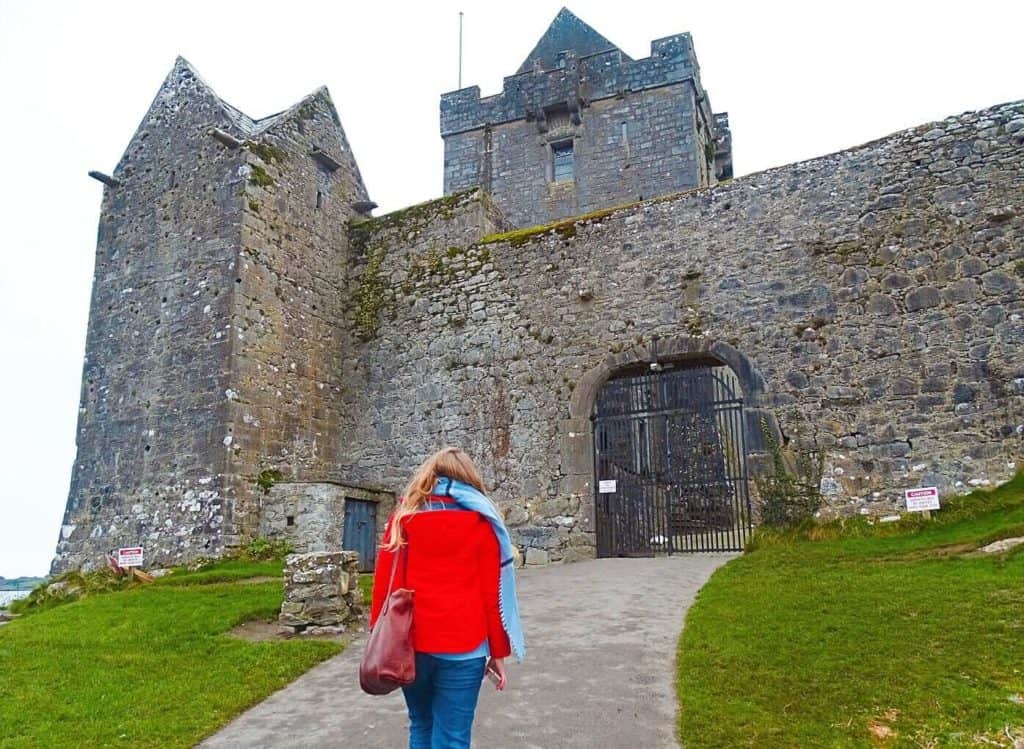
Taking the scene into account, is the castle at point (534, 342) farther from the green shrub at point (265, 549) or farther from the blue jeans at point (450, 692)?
the blue jeans at point (450, 692)

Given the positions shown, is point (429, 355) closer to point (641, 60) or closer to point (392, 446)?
point (392, 446)

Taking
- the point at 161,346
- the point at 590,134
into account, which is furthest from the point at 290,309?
the point at 590,134

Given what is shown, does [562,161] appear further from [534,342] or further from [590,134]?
[534,342]

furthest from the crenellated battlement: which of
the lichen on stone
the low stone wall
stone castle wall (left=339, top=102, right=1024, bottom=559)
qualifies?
the low stone wall

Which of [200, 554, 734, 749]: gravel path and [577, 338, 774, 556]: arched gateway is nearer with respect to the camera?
[200, 554, 734, 749]: gravel path

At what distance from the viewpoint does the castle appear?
35.4 ft

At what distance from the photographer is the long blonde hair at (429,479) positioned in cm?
356

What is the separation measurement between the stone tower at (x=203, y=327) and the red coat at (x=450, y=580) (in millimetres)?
9637

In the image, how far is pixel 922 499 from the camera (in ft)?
32.9

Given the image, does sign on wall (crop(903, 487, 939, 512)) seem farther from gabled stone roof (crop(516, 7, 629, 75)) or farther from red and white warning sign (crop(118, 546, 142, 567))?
gabled stone roof (crop(516, 7, 629, 75))

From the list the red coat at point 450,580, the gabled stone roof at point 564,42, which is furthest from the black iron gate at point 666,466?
the gabled stone roof at point 564,42

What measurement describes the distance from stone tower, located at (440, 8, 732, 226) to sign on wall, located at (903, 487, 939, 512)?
41.1 ft

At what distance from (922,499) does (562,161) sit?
1568 cm

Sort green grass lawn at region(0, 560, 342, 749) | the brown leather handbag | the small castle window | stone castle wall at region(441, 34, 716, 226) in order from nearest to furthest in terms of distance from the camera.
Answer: the brown leather handbag, green grass lawn at region(0, 560, 342, 749), stone castle wall at region(441, 34, 716, 226), the small castle window
